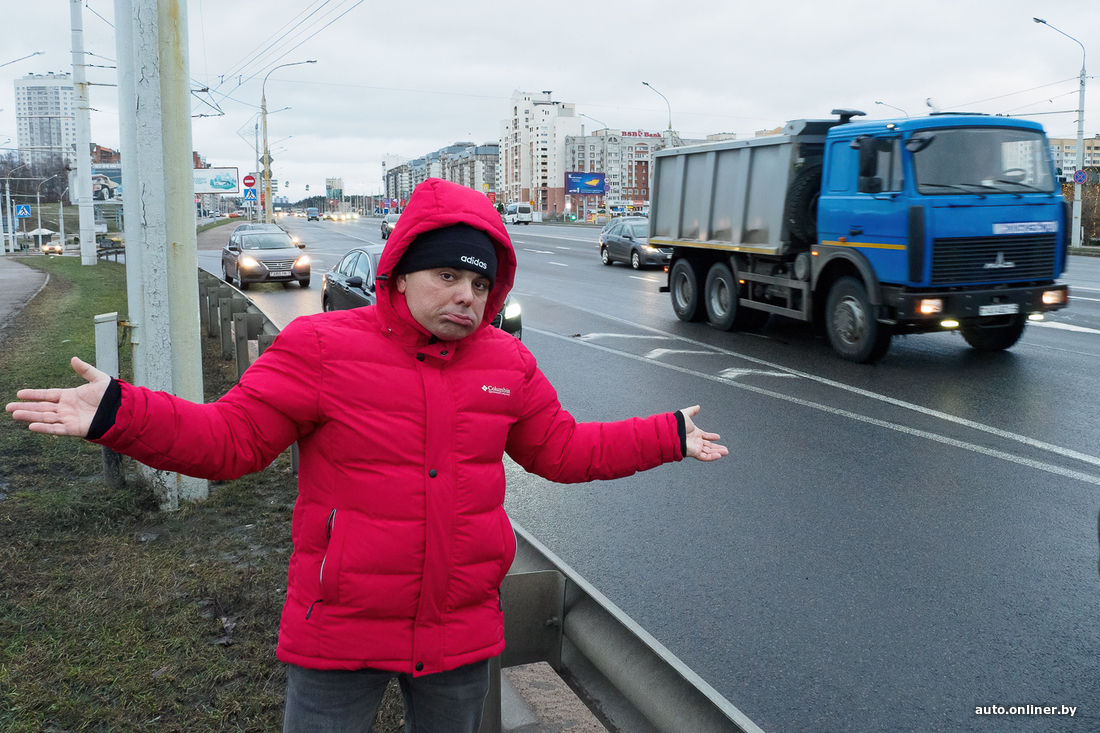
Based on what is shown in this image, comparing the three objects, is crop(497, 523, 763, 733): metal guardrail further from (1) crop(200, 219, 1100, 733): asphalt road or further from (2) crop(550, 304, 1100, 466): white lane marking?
(2) crop(550, 304, 1100, 466): white lane marking

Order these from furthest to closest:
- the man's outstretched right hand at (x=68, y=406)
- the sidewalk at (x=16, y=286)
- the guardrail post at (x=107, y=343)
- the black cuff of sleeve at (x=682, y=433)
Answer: the sidewalk at (x=16, y=286) → the guardrail post at (x=107, y=343) → the black cuff of sleeve at (x=682, y=433) → the man's outstretched right hand at (x=68, y=406)

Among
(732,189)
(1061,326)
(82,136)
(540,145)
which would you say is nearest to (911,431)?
(732,189)

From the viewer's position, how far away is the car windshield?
23594 millimetres

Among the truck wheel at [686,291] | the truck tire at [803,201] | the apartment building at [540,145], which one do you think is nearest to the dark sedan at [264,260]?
the truck wheel at [686,291]

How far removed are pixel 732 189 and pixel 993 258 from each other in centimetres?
413

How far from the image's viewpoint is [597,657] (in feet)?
7.91

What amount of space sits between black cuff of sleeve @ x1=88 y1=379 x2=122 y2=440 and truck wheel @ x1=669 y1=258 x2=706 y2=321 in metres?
13.0

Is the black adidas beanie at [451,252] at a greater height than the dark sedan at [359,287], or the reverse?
the black adidas beanie at [451,252]

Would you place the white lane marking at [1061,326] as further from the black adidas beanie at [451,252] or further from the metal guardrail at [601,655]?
the black adidas beanie at [451,252]

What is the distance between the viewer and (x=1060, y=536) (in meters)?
5.17

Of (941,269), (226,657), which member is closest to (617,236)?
(941,269)

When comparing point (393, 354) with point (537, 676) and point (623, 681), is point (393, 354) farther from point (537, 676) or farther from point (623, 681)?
point (537, 676)

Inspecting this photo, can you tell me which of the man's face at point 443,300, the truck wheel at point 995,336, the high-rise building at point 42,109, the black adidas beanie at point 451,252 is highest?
the high-rise building at point 42,109

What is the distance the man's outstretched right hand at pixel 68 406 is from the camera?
6.19 ft
